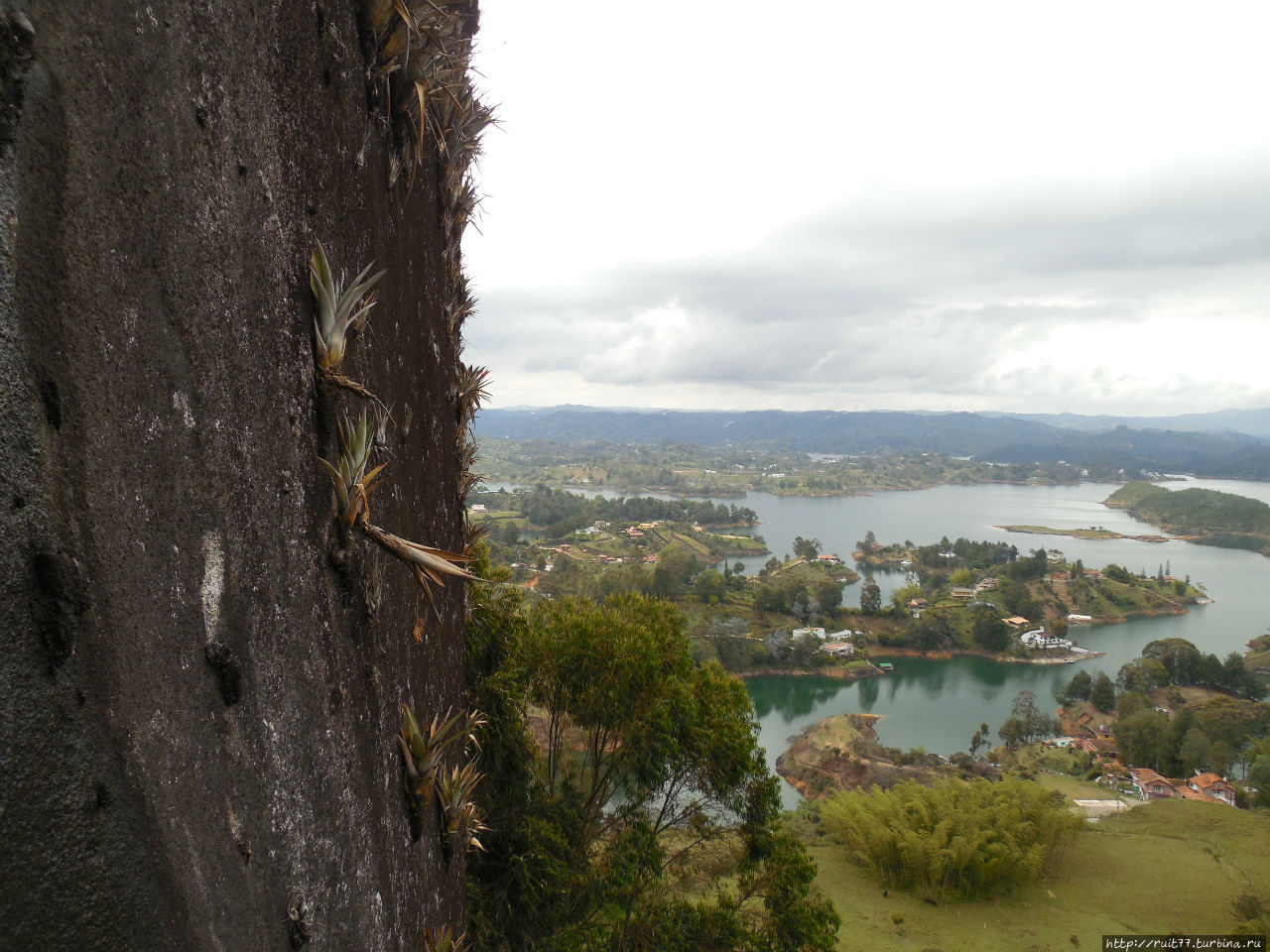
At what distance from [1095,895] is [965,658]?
69.8 ft

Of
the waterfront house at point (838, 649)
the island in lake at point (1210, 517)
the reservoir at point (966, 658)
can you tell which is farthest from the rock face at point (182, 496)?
the island in lake at point (1210, 517)

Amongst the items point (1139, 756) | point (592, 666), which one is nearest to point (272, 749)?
point (592, 666)

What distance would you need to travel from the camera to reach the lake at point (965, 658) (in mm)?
26312

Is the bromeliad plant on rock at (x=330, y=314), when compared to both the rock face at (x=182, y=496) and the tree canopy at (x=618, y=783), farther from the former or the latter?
the tree canopy at (x=618, y=783)

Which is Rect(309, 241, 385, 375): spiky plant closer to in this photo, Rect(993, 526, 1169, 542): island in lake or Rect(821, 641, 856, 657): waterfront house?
Rect(821, 641, 856, 657): waterfront house

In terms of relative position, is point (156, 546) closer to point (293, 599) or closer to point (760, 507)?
point (293, 599)

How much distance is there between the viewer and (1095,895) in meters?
14.0

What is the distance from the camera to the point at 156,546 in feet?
2.82

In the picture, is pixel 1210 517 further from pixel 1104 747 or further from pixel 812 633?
pixel 812 633

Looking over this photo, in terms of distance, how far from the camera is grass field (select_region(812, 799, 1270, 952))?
474 inches

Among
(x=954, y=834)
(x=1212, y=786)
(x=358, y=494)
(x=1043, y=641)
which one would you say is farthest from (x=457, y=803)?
(x=1043, y=641)

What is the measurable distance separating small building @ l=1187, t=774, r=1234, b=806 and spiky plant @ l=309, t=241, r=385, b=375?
28291 mm

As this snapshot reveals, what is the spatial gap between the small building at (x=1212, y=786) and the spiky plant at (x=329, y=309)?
2829 cm

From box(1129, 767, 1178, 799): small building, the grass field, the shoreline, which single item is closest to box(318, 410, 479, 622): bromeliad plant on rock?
the grass field
